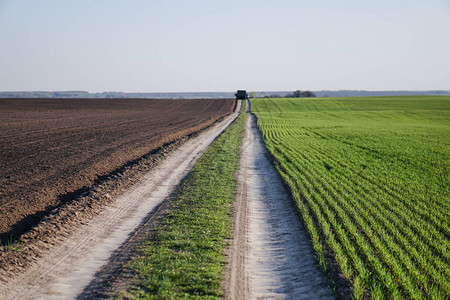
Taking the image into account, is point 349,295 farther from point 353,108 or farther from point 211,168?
point 353,108

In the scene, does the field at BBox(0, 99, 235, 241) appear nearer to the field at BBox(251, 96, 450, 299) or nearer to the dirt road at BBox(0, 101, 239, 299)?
the dirt road at BBox(0, 101, 239, 299)

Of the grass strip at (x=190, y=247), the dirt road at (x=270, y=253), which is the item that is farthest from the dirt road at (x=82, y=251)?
the dirt road at (x=270, y=253)

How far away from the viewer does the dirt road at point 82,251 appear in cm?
563

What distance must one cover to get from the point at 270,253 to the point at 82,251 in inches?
152

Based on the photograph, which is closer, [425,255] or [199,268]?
A: [199,268]

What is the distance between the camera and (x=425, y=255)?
687cm

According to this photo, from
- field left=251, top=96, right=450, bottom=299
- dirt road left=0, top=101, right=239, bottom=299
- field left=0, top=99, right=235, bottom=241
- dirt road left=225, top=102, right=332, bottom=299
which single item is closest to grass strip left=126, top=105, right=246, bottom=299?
dirt road left=225, top=102, right=332, bottom=299

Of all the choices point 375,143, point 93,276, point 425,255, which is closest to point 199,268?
point 93,276

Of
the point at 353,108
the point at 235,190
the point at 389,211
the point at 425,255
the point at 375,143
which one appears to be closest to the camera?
the point at 425,255

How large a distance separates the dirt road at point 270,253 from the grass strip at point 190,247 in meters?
0.32

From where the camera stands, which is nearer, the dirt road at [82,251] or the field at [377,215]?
the dirt road at [82,251]

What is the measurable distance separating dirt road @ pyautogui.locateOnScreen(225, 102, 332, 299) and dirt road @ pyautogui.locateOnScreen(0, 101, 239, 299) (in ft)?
8.27

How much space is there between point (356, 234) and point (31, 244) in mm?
6846

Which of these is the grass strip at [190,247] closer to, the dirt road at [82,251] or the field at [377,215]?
the dirt road at [82,251]
